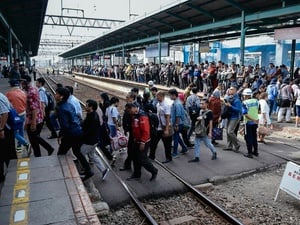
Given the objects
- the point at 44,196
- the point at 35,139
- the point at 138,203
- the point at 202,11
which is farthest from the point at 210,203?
the point at 202,11

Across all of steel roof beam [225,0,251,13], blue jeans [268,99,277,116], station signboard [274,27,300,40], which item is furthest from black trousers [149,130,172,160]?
steel roof beam [225,0,251,13]

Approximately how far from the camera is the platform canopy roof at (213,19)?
547 inches

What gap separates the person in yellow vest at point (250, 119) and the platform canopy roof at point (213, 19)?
6.08 metres

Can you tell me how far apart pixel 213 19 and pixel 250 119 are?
11.0 metres

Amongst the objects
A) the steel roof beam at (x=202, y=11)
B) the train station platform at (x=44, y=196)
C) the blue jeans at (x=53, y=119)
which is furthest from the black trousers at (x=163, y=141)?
the steel roof beam at (x=202, y=11)

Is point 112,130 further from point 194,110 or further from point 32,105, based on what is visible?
point 194,110

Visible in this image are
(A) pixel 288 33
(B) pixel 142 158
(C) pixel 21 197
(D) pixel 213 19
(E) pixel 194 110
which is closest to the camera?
(C) pixel 21 197

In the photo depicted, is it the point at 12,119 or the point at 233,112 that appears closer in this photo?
the point at 12,119

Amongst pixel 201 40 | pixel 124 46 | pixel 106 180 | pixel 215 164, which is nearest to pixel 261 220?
pixel 215 164

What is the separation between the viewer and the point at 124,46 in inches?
1336

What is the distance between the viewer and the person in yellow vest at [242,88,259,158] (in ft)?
25.9

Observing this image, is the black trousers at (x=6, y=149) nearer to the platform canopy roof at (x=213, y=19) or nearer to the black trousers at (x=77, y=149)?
the black trousers at (x=77, y=149)

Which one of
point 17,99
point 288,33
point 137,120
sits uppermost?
point 288,33

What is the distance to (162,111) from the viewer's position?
7.34m
